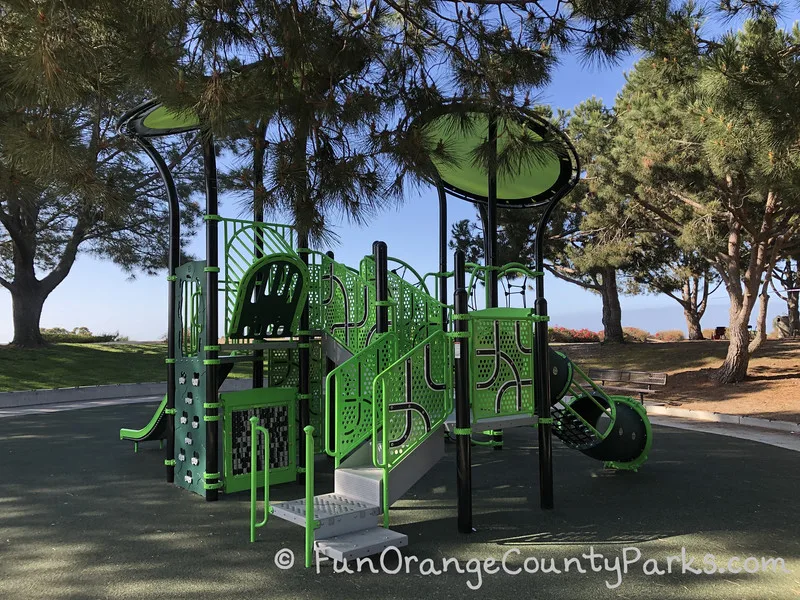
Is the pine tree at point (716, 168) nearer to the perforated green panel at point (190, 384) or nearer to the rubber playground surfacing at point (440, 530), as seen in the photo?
the rubber playground surfacing at point (440, 530)

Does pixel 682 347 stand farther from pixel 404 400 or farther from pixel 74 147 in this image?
pixel 74 147

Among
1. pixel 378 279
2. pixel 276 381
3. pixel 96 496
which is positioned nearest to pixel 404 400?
pixel 378 279

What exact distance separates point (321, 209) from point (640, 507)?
4.43 metres

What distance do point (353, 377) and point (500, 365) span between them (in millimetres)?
1522

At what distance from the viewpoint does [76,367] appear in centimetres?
2056

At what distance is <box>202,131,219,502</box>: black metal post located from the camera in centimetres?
713

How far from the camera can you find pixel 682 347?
2409 cm

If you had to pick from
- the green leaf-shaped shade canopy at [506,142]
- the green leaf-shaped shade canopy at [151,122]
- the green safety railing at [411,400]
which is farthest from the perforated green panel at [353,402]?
the green leaf-shaped shade canopy at [151,122]

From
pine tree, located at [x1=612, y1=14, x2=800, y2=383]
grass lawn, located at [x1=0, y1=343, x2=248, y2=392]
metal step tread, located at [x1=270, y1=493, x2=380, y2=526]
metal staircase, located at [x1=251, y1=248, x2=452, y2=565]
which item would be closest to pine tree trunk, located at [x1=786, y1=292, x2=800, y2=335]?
pine tree, located at [x1=612, y1=14, x2=800, y2=383]

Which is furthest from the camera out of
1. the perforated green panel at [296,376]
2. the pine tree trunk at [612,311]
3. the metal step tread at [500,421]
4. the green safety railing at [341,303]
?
the pine tree trunk at [612,311]

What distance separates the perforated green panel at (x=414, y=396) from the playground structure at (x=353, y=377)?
0.02 metres

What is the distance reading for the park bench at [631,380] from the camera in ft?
48.4

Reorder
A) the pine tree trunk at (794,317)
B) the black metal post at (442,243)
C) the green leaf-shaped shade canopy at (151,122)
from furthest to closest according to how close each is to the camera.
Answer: the pine tree trunk at (794,317)
the black metal post at (442,243)
the green leaf-shaped shade canopy at (151,122)

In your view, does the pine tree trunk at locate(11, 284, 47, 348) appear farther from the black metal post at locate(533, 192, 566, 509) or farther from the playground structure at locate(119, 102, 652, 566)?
the black metal post at locate(533, 192, 566, 509)
